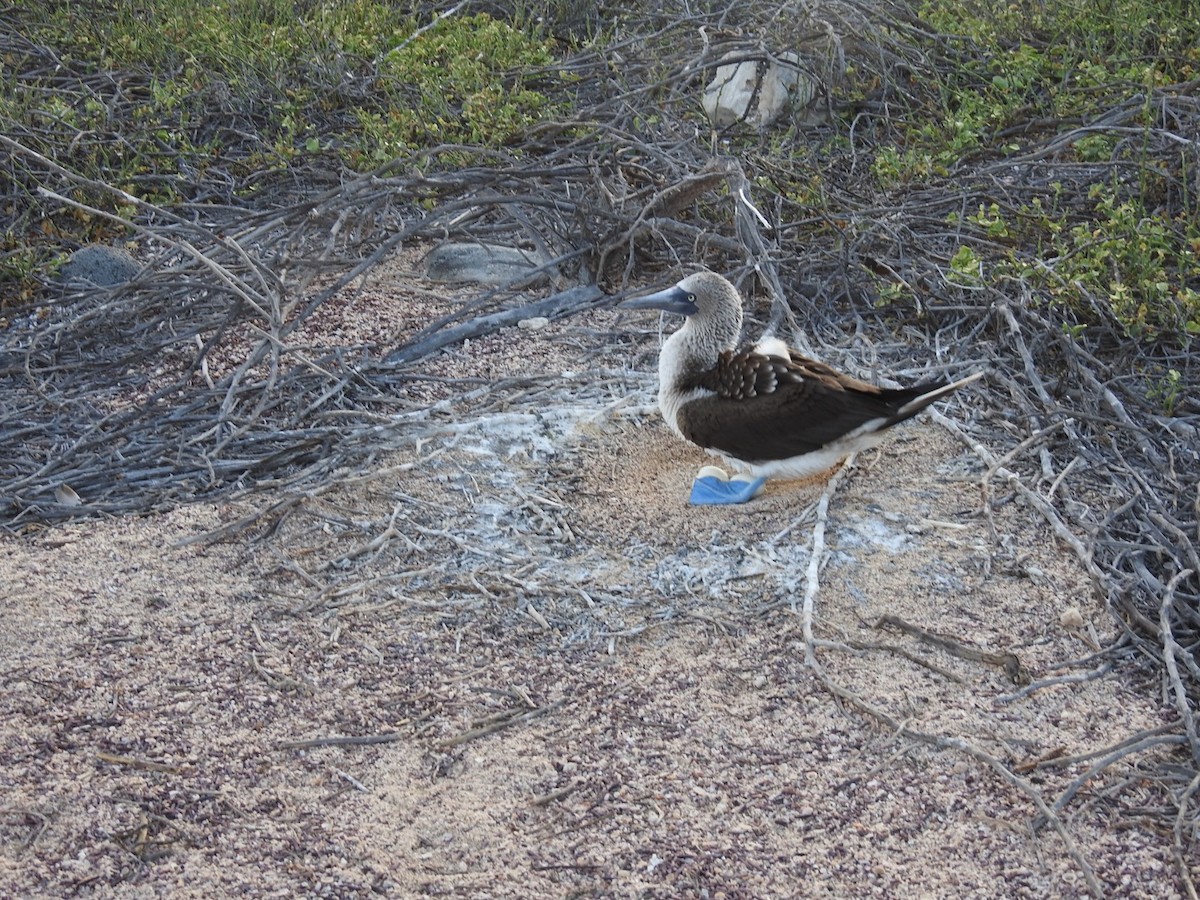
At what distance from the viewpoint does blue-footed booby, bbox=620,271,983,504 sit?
12.6 ft

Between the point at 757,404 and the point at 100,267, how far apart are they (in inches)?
137

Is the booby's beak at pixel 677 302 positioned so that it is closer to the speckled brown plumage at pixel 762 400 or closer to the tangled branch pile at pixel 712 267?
the speckled brown plumage at pixel 762 400

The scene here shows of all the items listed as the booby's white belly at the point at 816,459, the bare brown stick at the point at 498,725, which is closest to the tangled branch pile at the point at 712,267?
the booby's white belly at the point at 816,459

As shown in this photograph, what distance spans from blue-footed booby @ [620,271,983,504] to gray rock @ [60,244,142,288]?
2.93 m

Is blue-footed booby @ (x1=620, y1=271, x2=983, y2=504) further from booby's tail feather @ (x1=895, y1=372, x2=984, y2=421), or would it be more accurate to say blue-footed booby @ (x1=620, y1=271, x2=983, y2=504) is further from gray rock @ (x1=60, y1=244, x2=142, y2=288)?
gray rock @ (x1=60, y1=244, x2=142, y2=288)

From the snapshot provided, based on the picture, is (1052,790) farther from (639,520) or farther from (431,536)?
(431,536)

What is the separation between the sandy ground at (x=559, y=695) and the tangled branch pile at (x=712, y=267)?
0.26 meters

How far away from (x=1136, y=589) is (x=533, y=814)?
5.59 ft

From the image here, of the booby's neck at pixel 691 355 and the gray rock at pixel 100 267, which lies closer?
the booby's neck at pixel 691 355

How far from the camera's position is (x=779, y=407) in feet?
12.9

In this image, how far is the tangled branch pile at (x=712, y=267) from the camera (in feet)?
13.4

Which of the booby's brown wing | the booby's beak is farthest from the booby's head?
the booby's brown wing

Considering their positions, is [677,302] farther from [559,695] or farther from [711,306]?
[559,695]

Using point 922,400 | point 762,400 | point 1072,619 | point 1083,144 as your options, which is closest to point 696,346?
point 762,400
